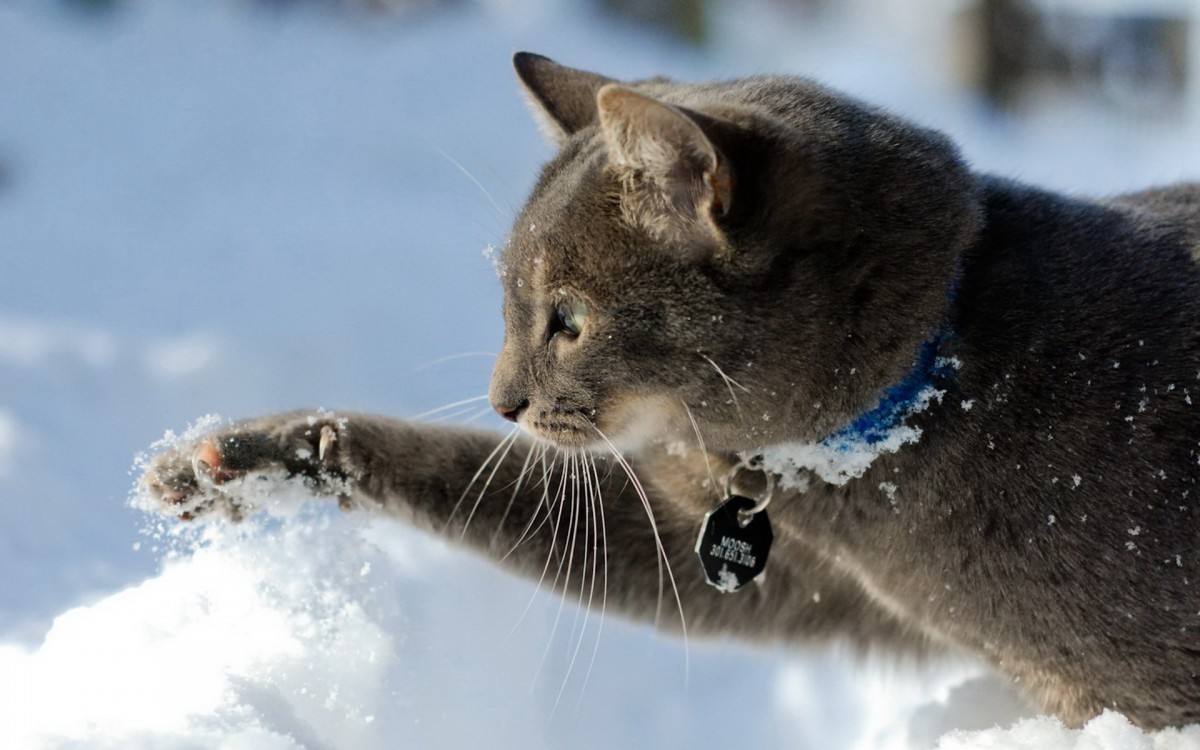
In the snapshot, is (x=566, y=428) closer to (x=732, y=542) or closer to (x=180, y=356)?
(x=732, y=542)

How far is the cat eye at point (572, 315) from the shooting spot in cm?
150

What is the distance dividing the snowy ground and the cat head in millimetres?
272

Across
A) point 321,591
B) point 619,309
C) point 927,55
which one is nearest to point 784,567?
point 619,309

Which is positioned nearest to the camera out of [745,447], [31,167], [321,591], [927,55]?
[745,447]

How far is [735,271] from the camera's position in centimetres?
141

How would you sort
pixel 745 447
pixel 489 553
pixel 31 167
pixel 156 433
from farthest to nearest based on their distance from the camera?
1. pixel 31 167
2. pixel 156 433
3. pixel 489 553
4. pixel 745 447

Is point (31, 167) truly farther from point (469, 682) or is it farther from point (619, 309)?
point (619, 309)

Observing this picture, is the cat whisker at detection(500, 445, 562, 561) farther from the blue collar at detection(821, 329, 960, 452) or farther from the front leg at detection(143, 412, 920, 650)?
the blue collar at detection(821, 329, 960, 452)

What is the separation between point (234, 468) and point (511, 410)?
513mm

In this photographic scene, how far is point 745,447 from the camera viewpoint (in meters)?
1.59

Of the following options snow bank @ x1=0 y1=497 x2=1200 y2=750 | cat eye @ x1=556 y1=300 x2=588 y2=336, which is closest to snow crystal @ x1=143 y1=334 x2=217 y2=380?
snow bank @ x1=0 y1=497 x2=1200 y2=750

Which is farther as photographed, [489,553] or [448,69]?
[448,69]

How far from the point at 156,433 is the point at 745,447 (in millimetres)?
1597

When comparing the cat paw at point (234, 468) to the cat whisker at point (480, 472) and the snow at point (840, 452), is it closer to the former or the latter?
the cat whisker at point (480, 472)
